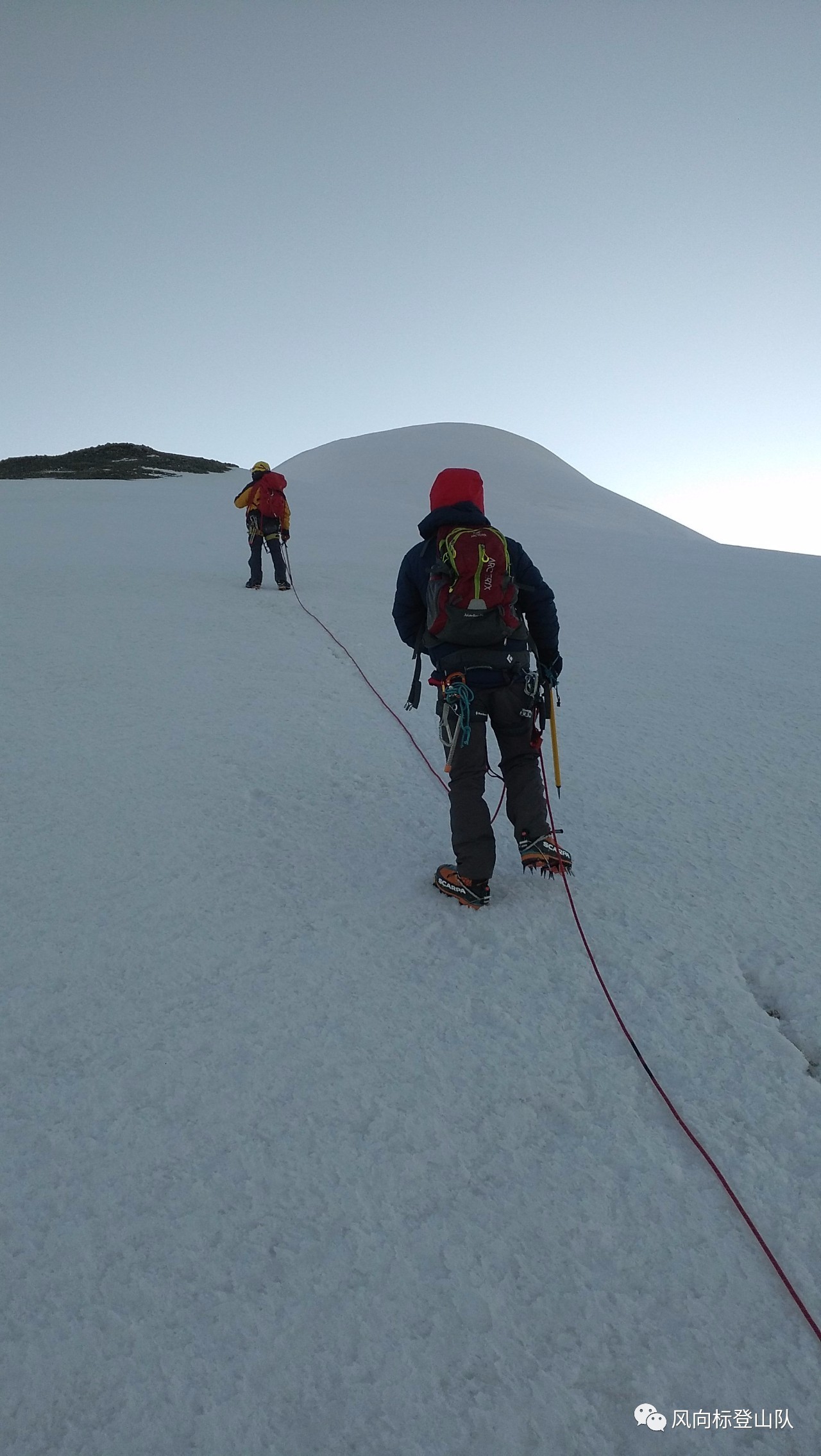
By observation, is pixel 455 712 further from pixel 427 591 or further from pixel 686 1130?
pixel 686 1130

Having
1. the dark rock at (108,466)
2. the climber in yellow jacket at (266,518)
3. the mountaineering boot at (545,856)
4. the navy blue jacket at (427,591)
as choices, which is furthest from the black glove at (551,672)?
the dark rock at (108,466)

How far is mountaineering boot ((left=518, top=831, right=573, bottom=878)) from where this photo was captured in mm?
3186

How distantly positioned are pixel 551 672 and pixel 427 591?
670mm

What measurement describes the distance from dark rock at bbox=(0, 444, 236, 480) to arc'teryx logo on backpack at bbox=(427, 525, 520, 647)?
22.5 m

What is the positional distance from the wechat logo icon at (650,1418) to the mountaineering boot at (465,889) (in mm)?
1690

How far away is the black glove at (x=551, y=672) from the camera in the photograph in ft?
11.0

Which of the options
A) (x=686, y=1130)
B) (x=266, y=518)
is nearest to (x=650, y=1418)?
(x=686, y=1130)

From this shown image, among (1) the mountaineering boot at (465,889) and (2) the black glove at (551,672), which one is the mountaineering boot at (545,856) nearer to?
(1) the mountaineering boot at (465,889)

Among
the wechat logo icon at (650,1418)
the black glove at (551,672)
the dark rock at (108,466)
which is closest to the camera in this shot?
the wechat logo icon at (650,1418)

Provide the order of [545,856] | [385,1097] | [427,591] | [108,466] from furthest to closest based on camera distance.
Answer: [108,466], [427,591], [545,856], [385,1097]

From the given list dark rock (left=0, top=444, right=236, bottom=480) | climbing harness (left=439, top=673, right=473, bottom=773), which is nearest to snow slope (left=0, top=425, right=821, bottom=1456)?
climbing harness (left=439, top=673, right=473, bottom=773)

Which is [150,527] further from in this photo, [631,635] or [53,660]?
[631,635]

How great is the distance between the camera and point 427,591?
3283 mm

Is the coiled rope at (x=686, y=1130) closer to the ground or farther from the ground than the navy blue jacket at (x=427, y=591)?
closer to the ground
